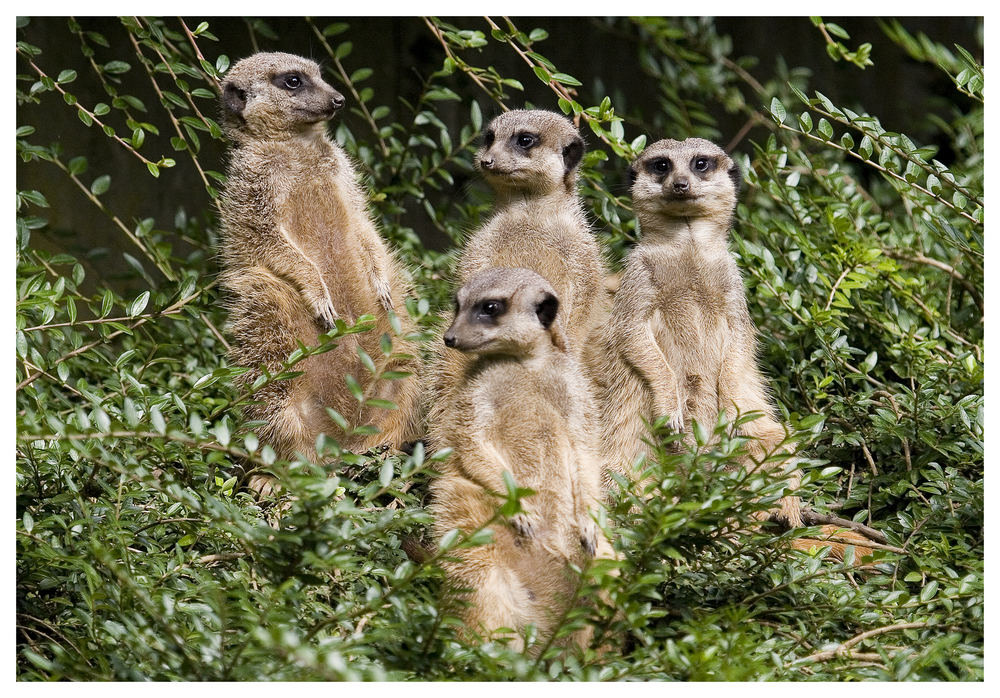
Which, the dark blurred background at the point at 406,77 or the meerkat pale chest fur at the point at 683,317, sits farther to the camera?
the dark blurred background at the point at 406,77

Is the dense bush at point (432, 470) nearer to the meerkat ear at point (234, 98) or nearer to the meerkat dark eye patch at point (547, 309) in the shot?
the meerkat ear at point (234, 98)

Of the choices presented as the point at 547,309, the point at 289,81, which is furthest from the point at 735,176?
the point at 289,81

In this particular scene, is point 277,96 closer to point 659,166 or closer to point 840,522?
point 659,166

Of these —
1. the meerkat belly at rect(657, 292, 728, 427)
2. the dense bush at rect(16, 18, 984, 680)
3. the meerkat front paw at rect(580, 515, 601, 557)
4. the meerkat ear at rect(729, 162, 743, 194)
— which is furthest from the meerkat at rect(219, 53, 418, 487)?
the meerkat ear at rect(729, 162, 743, 194)

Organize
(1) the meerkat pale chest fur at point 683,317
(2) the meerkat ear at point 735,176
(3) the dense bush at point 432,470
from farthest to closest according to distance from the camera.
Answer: (2) the meerkat ear at point 735,176, (1) the meerkat pale chest fur at point 683,317, (3) the dense bush at point 432,470

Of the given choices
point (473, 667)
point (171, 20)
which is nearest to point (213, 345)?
point (171, 20)

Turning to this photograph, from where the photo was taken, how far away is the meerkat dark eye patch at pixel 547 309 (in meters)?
2.32

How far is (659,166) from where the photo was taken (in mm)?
2820

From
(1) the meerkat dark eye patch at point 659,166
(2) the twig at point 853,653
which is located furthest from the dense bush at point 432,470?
(1) the meerkat dark eye patch at point 659,166

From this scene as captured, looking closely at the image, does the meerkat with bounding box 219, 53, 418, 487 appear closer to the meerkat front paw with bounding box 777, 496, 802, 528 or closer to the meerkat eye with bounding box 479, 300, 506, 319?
the meerkat eye with bounding box 479, 300, 506, 319

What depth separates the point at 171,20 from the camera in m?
3.81

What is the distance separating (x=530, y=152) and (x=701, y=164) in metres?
0.47

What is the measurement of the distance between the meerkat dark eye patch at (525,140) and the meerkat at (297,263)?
0.49 metres

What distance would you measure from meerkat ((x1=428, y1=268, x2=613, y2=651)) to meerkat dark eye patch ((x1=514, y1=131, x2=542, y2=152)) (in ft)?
2.16
